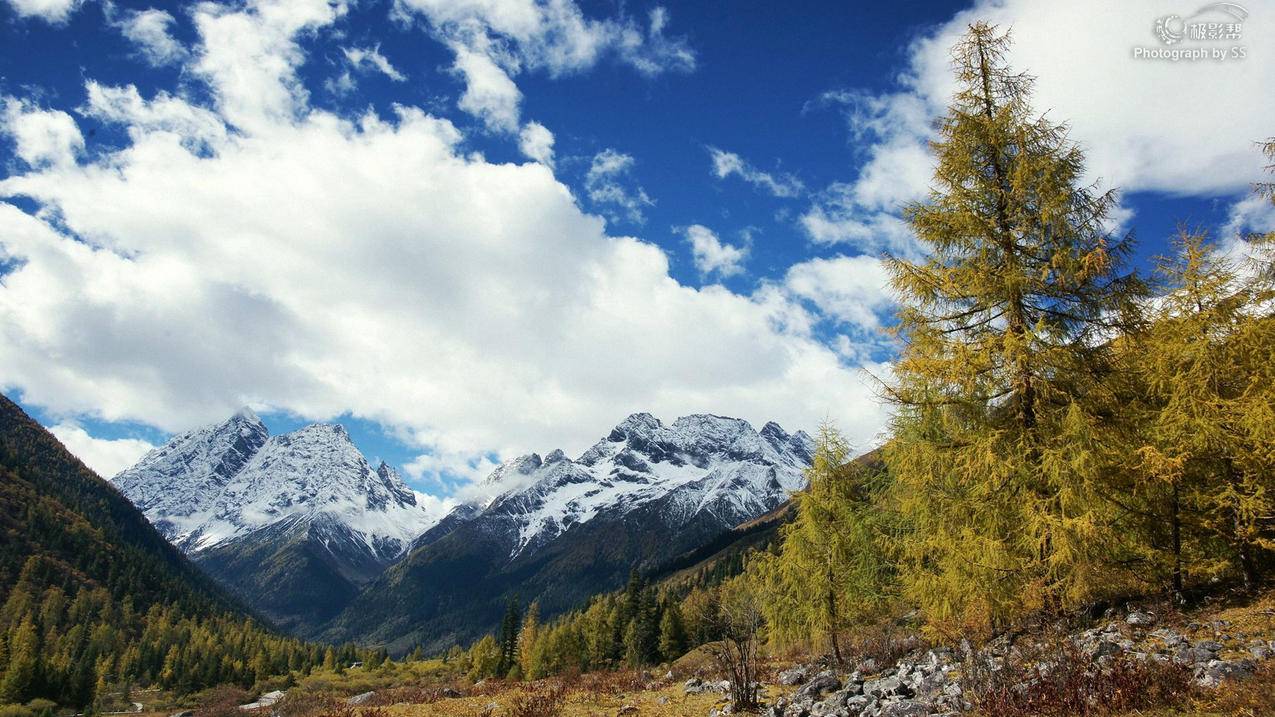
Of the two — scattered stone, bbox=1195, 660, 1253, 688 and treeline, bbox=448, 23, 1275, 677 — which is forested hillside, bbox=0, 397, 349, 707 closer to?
treeline, bbox=448, 23, 1275, 677

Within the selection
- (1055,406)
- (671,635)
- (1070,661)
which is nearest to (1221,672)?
(1070,661)

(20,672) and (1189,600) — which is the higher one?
(1189,600)

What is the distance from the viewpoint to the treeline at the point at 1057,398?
1148 cm

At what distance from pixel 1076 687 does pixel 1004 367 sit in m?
6.45

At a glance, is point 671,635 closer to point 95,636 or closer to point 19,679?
point 19,679

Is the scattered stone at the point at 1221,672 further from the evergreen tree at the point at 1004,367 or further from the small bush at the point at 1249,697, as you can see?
the evergreen tree at the point at 1004,367

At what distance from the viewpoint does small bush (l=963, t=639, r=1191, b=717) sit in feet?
23.7

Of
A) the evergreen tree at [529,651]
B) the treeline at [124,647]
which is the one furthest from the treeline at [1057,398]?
the treeline at [124,647]

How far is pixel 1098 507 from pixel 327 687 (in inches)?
3672

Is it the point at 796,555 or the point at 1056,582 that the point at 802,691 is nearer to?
the point at 1056,582

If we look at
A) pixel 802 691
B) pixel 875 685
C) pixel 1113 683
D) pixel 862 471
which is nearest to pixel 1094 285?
pixel 1113 683

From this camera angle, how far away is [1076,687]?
297 inches

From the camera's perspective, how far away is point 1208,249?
530 inches

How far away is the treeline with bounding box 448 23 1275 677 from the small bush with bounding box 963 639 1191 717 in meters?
3.01
